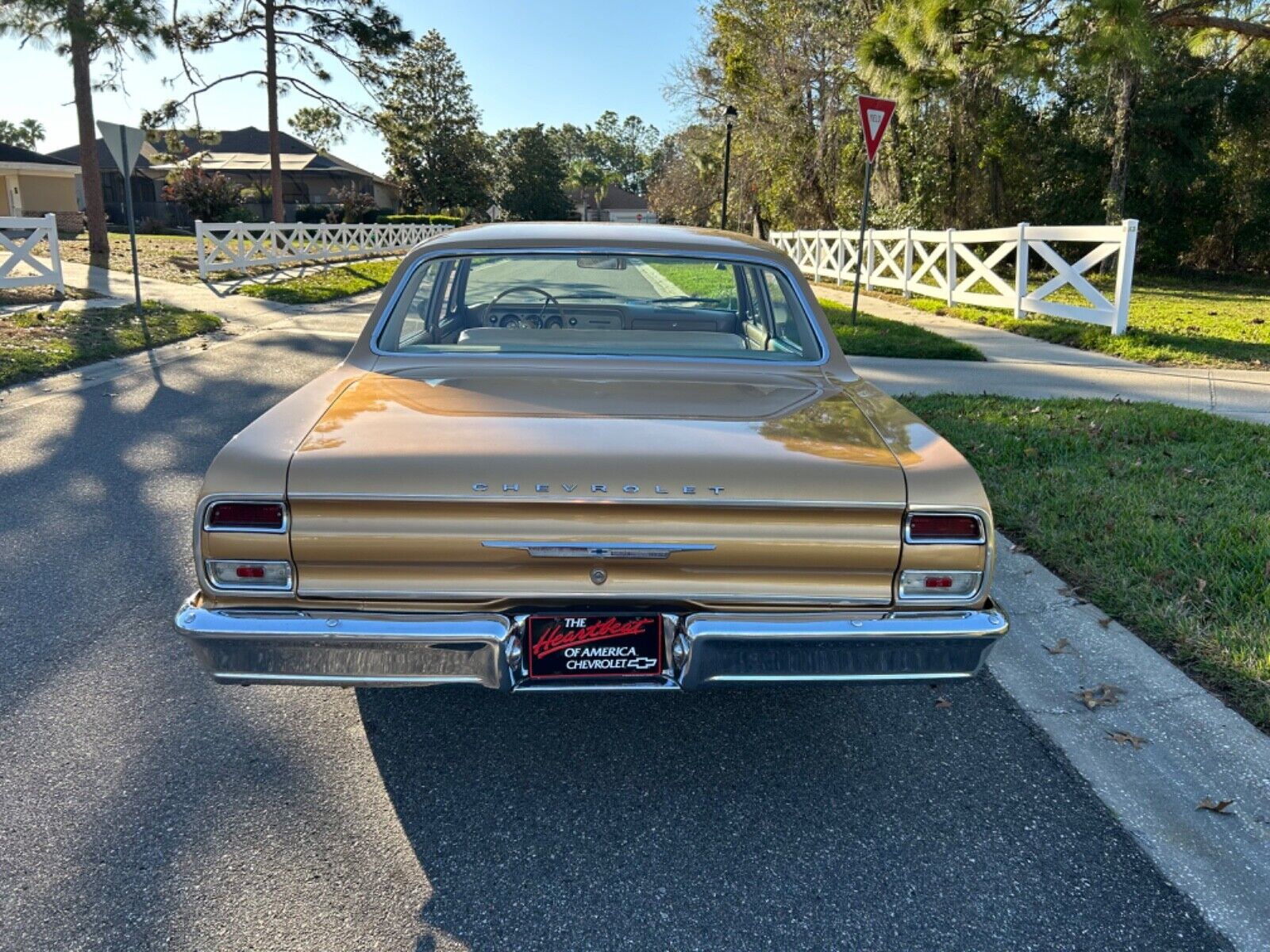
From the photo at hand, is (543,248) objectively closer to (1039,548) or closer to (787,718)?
(787,718)

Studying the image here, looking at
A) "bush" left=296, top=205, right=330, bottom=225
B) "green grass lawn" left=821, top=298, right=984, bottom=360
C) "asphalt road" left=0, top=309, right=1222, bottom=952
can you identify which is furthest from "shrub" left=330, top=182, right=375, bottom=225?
"asphalt road" left=0, top=309, right=1222, bottom=952

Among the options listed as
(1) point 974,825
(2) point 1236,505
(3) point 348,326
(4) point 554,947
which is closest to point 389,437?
(4) point 554,947

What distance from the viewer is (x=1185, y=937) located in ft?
7.22

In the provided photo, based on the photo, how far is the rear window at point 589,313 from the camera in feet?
11.8

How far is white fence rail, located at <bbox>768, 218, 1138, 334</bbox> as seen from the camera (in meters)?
11.1

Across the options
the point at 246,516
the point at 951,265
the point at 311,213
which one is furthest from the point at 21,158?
the point at 246,516

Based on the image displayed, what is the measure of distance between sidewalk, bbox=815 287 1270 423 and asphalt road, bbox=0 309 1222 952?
5.56 m

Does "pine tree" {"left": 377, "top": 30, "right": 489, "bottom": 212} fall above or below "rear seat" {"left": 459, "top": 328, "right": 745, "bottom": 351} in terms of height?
above

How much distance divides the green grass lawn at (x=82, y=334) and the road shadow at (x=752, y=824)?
26.6 feet

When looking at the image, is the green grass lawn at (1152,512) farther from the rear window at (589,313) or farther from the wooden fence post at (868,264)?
the wooden fence post at (868,264)

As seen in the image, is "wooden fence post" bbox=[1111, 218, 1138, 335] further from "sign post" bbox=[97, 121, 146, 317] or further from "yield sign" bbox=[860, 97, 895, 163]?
"sign post" bbox=[97, 121, 146, 317]

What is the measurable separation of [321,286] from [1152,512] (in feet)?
57.2

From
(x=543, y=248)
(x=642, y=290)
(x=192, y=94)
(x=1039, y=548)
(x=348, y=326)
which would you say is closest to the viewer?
(x=543, y=248)

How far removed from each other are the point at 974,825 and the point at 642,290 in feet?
12.0
